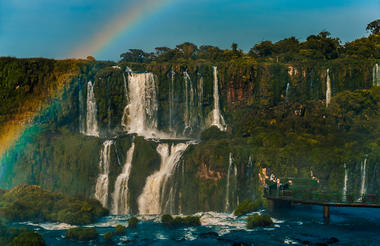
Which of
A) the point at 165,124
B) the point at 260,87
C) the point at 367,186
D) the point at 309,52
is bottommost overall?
the point at 367,186

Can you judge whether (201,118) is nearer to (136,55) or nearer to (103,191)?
(103,191)

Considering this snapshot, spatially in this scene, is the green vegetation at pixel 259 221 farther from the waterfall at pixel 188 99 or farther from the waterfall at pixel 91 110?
the waterfall at pixel 91 110

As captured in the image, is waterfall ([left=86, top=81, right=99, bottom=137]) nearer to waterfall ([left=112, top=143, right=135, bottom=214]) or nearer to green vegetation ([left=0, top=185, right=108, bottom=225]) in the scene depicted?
waterfall ([left=112, top=143, right=135, bottom=214])

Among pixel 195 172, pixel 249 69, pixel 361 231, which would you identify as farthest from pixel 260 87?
pixel 361 231

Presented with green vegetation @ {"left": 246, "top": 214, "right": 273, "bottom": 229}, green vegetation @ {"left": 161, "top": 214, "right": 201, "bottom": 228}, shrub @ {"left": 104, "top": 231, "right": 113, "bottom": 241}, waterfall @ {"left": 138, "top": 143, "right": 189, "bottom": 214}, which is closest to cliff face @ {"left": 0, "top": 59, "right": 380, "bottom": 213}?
A: waterfall @ {"left": 138, "top": 143, "right": 189, "bottom": 214}

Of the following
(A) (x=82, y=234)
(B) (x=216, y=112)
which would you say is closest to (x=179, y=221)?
(A) (x=82, y=234)
